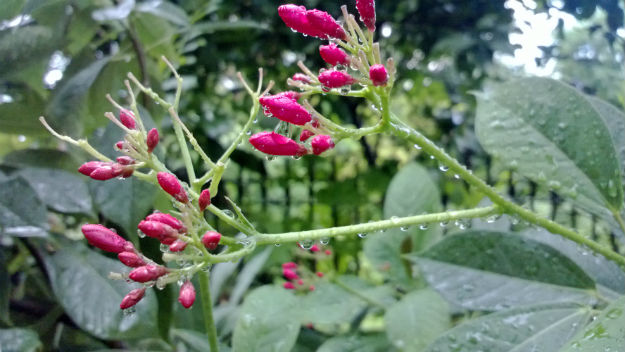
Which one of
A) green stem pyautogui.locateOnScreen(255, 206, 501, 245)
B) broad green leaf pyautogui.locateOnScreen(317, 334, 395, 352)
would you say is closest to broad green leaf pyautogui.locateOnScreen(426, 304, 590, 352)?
green stem pyautogui.locateOnScreen(255, 206, 501, 245)

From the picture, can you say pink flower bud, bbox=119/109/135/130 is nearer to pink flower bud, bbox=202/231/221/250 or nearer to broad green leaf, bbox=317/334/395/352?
pink flower bud, bbox=202/231/221/250

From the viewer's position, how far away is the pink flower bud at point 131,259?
1.29 ft

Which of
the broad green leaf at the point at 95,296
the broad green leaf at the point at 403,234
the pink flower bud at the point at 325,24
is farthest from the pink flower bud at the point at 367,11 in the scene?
the broad green leaf at the point at 403,234

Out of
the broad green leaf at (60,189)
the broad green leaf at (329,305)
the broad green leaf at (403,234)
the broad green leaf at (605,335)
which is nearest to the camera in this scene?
the broad green leaf at (605,335)

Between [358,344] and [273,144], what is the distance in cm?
44

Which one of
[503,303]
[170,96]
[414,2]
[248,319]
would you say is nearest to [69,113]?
[248,319]

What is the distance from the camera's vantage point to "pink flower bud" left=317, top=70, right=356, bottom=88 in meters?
0.42

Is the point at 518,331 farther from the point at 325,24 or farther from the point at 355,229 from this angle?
the point at 325,24

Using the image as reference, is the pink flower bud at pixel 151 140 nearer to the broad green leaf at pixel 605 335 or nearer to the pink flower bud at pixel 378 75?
the pink flower bud at pixel 378 75

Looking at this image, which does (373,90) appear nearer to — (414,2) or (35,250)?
(35,250)

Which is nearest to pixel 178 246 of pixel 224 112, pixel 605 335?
pixel 605 335

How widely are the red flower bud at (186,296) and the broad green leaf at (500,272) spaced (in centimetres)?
33

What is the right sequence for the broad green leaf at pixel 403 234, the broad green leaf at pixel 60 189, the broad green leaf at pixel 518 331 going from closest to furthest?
the broad green leaf at pixel 518 331, the broad green leaf at pixel 60 189, the broad green leaf at pixel 403 234

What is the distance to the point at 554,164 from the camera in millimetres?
566
